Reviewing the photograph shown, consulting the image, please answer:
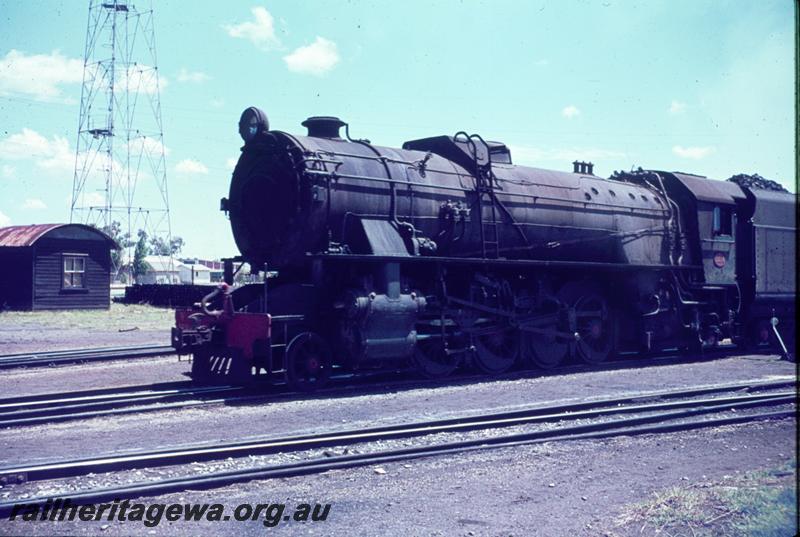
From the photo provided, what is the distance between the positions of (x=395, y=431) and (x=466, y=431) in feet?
2.81

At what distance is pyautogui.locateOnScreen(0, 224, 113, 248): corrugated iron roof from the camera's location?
92.3 feet

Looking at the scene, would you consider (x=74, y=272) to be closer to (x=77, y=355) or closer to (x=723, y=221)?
(x=77, y=355)

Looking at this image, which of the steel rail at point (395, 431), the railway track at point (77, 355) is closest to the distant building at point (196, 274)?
the railway track at point (77, 355)

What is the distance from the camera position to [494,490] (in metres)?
5.86

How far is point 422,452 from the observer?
22.7ft

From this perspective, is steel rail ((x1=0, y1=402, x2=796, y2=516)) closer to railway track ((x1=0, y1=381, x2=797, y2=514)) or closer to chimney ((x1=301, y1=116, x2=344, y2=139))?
railway track ((x1=0, y1=381, x2=797, y2=514))

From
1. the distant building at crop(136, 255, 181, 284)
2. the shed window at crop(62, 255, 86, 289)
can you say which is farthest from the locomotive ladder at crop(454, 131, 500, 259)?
the distant building at crop(136, 255, 181, 284)

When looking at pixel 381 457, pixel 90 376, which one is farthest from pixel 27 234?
pixel 381 457

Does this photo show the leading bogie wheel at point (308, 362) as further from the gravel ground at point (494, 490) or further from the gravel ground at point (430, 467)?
the gravel ground at point (494, 490)

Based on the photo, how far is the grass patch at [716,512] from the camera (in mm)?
4922

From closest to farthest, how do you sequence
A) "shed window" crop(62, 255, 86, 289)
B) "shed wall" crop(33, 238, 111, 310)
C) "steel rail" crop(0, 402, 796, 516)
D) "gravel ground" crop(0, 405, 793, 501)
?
"steel rail" crop(0, 402, 796, 516)
"gravel ground" crop(0, 405, 793, 501)
"shed wall" crop(33, 238, 111, 310)
"shed window" crop(62, 255, 86, 289)

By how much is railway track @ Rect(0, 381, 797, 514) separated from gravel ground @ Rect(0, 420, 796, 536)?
15 centimetres

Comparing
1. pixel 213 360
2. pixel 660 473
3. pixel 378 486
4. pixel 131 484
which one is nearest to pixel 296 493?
pixel 378 486

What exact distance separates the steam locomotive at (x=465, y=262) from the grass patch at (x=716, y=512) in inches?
223
